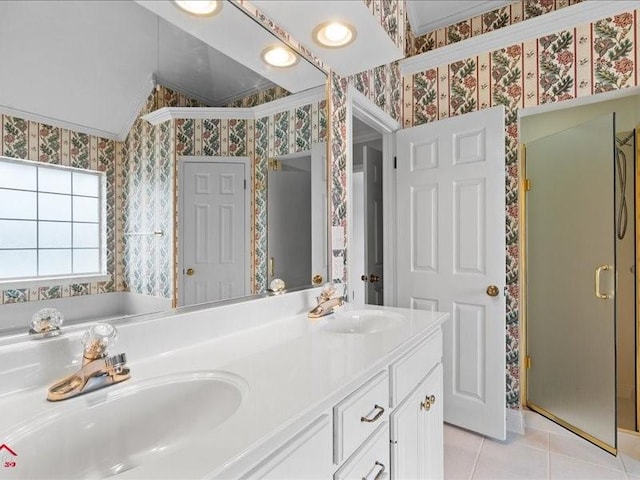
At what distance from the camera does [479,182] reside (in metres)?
2.18

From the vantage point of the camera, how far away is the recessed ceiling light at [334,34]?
138 centimetres

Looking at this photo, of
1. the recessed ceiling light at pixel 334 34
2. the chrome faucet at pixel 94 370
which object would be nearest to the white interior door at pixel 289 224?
the recessed ceiling light at pixel 334 34

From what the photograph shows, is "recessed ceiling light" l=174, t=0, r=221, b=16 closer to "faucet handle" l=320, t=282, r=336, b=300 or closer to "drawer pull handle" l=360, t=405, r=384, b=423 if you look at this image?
"faucet handle" l=320, t=282, r=336, b=300

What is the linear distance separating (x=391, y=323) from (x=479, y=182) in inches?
47.0

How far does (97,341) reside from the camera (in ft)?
2.49

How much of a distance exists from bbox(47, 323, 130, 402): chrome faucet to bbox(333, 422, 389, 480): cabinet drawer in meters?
0.54

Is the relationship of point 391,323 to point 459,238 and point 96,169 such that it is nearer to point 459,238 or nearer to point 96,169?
point 459,238

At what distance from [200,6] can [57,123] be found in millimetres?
582

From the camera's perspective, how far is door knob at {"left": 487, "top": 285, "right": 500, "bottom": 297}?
2.09 m

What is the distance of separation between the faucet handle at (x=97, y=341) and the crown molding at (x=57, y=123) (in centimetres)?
49

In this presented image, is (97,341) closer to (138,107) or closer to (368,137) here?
(138,107)

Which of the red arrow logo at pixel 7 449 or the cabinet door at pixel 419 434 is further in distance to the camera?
the cabinet door at pixel 419 434

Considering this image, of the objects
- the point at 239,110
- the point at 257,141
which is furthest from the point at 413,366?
the point at 239,110

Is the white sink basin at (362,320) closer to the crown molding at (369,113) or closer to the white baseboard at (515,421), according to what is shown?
the crown molding at (369,113)
